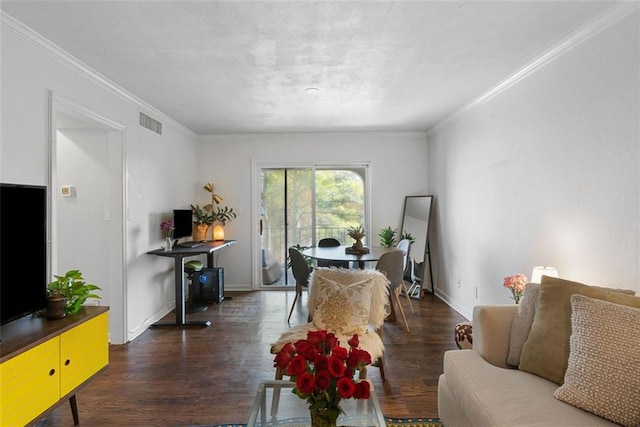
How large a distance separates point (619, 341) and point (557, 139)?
1.63m

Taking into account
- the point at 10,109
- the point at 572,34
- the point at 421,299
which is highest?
the point at 572,34

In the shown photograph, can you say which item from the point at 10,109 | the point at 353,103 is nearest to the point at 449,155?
the point at 353,103

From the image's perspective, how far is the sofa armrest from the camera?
1.85 metres

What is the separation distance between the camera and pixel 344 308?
2.37 meters

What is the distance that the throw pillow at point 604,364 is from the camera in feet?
4.27

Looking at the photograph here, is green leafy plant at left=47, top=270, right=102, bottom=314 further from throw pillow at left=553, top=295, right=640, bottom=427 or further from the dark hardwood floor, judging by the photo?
throw pillow at left=553, top=295, right=640, bottom=427

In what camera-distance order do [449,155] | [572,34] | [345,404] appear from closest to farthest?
[345,404]
[572,34]
[449,155]

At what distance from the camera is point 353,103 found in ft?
12.5

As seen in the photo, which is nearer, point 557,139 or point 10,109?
point 10,109

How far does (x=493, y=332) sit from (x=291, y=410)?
46.1 inches

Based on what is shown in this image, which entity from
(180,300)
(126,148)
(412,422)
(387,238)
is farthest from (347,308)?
(387,238)

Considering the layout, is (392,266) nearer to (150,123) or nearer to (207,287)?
(207,287)

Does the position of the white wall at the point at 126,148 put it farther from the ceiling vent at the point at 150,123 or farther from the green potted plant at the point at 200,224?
the green potted plant at the point at 200,224

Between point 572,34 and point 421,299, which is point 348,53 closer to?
point 572,34
